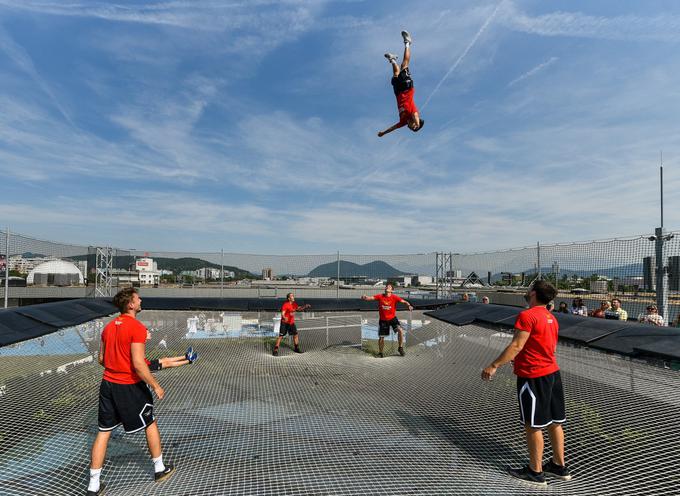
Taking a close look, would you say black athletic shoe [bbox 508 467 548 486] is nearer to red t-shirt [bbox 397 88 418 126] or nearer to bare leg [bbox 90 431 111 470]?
bare leg [bbox 90 431 111 470]

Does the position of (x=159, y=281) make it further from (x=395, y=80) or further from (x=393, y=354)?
(x=395, y=80)

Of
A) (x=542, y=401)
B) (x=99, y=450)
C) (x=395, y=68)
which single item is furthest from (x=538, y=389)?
(x=395, y=68)

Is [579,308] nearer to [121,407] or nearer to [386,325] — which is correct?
[386,325]

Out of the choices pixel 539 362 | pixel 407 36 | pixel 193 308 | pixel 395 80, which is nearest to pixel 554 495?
pixel 539 362

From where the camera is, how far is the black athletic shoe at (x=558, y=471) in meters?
2.22

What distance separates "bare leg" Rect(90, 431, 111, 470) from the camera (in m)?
2.05

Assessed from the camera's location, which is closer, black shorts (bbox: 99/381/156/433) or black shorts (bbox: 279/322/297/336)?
black shorts (bbox: 99/381/156/433)

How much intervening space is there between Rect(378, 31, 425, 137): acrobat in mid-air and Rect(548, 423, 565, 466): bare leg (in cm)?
330

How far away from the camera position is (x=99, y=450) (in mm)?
2084

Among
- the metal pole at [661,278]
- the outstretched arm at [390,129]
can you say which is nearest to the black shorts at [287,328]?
the outstretched arm at [390,129]

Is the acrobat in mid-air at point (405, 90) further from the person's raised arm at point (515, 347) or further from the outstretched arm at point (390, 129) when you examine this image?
the person's raised arm at point (515, 347)

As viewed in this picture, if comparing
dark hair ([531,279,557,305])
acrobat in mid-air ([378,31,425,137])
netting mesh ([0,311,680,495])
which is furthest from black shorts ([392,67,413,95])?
netting mesh ([0,311,680,495])

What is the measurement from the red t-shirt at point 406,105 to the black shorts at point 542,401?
316 cm

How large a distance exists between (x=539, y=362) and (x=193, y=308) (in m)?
6.26
